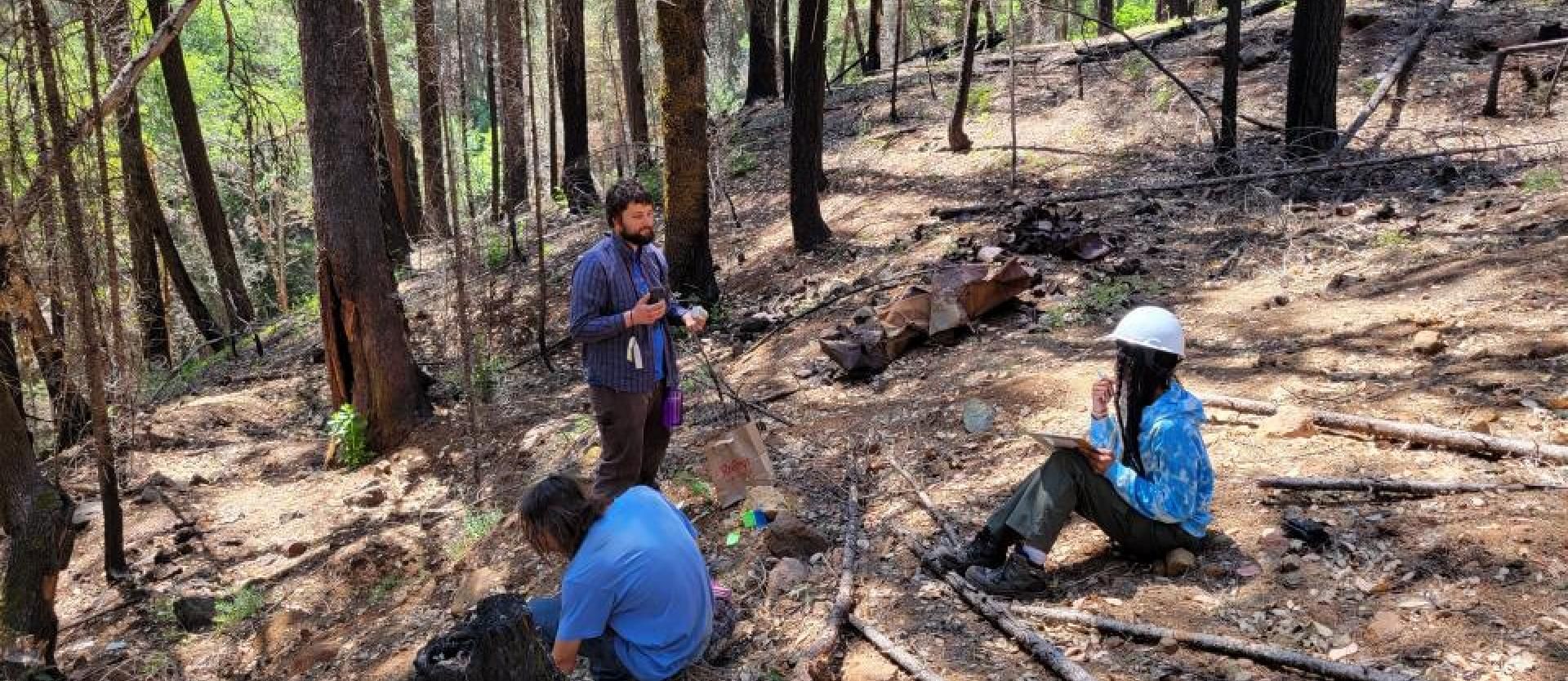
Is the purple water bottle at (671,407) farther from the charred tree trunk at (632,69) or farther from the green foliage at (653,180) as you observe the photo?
the charred tree trunk at (632,69)

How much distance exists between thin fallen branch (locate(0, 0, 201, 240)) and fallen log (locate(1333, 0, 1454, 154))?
33.8 feet

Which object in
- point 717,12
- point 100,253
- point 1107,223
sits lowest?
point 1107,223

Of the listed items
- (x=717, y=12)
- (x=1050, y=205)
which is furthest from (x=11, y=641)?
(x=717, y=12)

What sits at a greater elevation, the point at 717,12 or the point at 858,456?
the point at 717,12

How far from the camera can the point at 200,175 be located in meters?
13.9

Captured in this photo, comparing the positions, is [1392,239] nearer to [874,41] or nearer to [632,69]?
[632,69]

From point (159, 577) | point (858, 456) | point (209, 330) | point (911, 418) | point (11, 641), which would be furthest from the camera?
point (209, 330)

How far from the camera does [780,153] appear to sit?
16500 mm

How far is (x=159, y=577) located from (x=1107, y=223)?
8693 mm

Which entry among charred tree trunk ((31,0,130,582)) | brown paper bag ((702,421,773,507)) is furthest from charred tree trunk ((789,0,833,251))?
charred tree trunk ((31,0,130,582))

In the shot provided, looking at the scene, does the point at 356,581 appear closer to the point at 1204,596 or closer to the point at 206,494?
the point at 206,494

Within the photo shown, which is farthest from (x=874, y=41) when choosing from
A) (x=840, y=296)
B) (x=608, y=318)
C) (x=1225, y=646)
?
(x=1225, y=646)

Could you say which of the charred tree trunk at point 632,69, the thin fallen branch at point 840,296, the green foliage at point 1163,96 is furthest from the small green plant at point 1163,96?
the charred tree trunk at point 632,69

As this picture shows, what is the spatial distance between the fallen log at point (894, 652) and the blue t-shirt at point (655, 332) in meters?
1.61
